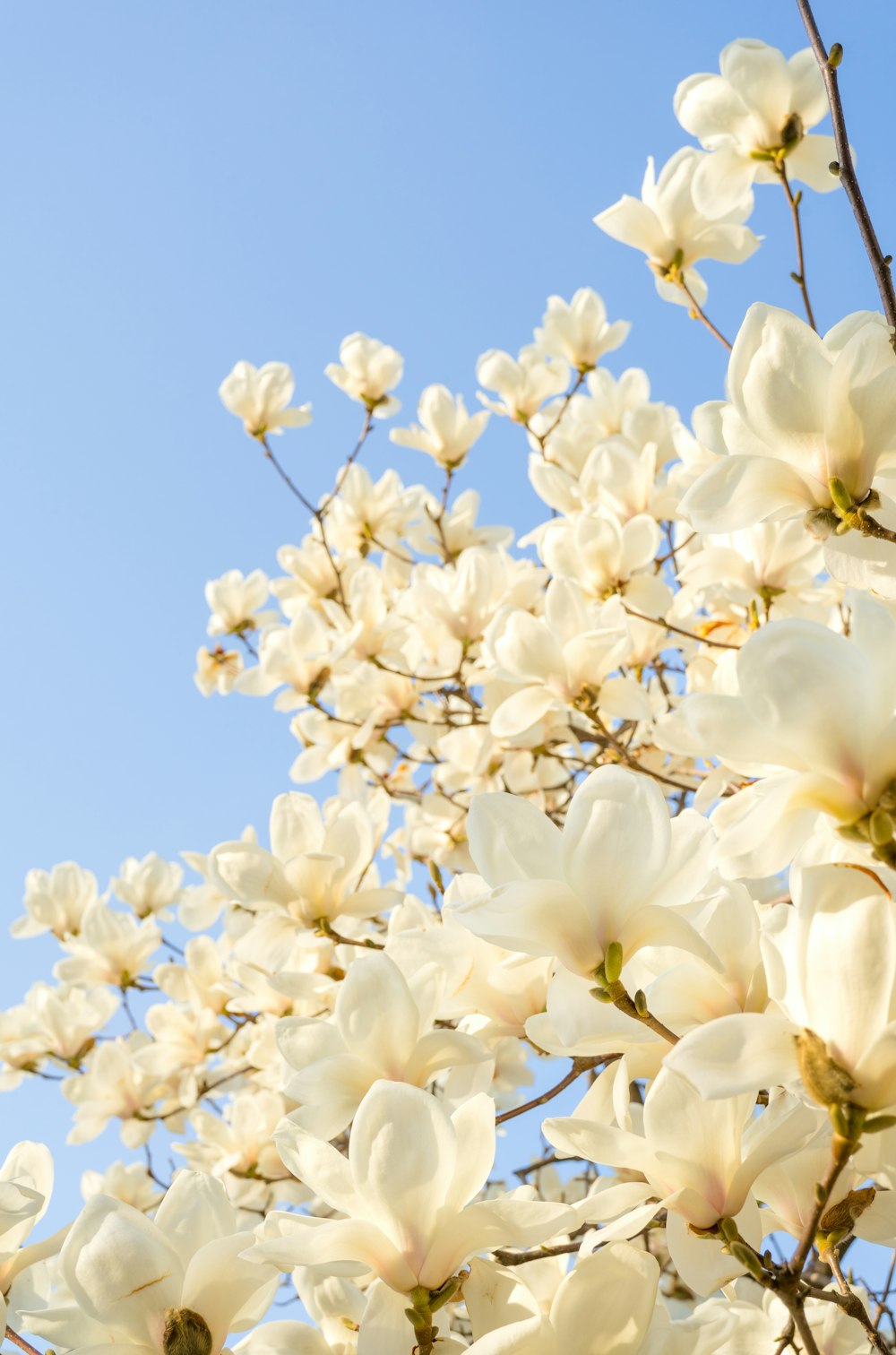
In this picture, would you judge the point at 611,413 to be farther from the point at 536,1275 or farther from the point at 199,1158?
the point at 536,1275

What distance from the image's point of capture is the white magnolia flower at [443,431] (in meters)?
2.59

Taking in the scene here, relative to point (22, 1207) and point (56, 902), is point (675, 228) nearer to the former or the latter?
point (22, 1207)

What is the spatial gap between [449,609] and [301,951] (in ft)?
2.13

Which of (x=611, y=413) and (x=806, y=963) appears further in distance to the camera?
(x=611, y=413)

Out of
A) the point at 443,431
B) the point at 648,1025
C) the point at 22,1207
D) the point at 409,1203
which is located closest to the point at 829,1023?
the point at 648,1025

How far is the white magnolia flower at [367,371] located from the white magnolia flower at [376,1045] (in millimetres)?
2088

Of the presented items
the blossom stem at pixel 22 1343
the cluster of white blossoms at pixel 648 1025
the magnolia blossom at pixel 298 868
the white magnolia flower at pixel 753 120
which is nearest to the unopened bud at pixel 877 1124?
the cluster of white blossoms at pixel 648 1025

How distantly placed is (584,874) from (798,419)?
0.33 meters

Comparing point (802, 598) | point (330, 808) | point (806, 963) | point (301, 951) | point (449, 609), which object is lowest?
point (806, 963)

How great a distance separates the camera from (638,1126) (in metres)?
0.90

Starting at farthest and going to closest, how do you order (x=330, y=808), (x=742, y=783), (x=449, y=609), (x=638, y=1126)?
1. (x=449, y=609)
2. (x=330, y=808)
3. (x=742, y=783)
4. (x=638, y=1126)

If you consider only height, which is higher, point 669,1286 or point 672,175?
point 672,175

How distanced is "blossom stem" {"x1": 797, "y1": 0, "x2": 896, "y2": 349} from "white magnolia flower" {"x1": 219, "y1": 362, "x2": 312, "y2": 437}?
171 centimetres

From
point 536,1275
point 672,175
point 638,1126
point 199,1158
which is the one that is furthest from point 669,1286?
point 672,175
